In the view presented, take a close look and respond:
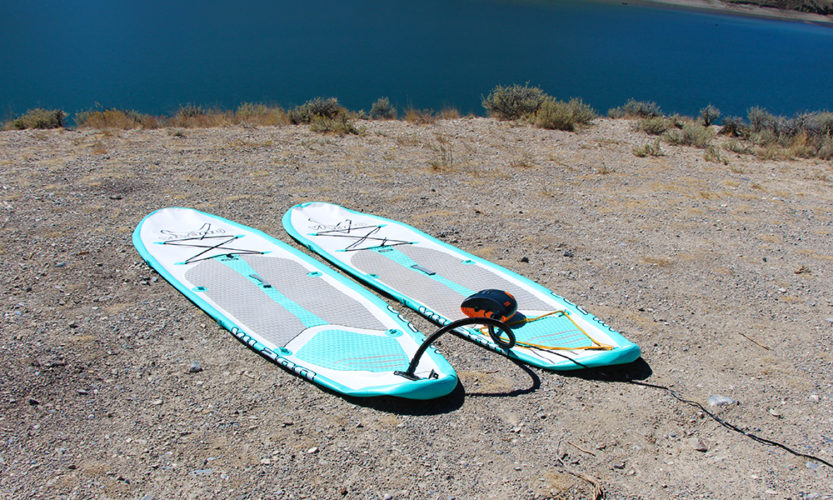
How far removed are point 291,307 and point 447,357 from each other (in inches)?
45.8

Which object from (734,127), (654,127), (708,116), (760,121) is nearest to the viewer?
(654,127)

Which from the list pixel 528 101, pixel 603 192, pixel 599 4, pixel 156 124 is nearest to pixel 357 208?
pixel 603 192

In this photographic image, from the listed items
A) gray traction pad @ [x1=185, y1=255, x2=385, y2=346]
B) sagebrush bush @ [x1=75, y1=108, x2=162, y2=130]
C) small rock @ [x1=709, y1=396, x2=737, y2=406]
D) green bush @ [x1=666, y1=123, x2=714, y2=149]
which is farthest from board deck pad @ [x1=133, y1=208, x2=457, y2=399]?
green bush @ [x1=666, y1=123, x2=714, y2=149]

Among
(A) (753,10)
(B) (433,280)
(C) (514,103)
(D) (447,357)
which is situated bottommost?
(D) (447,357)

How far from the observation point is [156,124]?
354 inches

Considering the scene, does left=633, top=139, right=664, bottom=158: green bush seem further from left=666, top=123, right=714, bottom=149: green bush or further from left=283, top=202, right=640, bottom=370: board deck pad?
left=283, top=202, right=640, bottom=370: board deck pad

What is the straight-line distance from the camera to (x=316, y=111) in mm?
9758

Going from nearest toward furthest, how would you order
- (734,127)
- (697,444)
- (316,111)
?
(697,444) < (316,111) < (734,127)

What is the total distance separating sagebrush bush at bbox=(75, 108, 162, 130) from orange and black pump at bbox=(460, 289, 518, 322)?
7.17m

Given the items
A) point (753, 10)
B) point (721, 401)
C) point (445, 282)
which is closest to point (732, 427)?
point (721, 401)

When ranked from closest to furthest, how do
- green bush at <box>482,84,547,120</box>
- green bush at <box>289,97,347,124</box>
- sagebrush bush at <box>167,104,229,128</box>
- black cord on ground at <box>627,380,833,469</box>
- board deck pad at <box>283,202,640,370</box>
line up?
black cord on ground at <box>627,380,833,469</box> → board deck pad at <box>283,202,640,370</box> → sagebrush bush at <box>167,104,229,128</box> → green bush at <box>289,97,347,124</box> → green bush at <box>482,84,547,120</box>

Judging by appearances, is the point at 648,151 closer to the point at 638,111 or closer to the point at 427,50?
the point at 638,111

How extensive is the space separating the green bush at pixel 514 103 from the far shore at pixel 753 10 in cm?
4266

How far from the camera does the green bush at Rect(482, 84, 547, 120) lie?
10336mm
